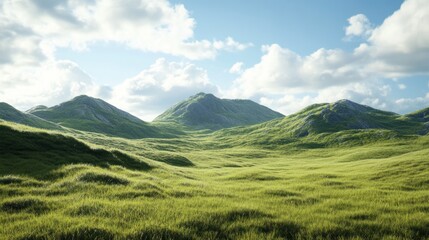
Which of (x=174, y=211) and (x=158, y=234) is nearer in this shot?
(x=158, y=234)

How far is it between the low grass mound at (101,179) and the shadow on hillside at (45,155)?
3.44 metres

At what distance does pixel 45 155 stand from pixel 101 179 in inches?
525

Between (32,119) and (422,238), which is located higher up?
(32,119)

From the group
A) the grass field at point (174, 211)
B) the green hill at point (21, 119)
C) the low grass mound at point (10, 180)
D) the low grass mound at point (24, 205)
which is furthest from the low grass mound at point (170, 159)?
the green hill at point (21, 119)

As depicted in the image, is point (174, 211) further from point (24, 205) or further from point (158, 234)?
point (24, 205)

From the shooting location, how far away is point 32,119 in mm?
164000

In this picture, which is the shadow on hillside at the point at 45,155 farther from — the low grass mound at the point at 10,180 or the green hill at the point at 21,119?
the green hill at the point at 21,119

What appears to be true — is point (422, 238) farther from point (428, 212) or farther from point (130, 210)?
point (130, 210)

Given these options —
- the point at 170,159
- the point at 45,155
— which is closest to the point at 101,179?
the point at 45,155

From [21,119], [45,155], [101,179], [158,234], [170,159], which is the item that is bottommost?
[170,159]

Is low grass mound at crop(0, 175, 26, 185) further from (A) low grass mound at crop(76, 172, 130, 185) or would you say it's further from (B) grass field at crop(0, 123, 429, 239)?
(A) low grass mound at crop(76, 172, 130, 185)

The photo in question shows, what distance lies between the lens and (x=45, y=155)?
31688 millimetres

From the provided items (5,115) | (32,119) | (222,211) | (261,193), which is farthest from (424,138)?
(5,115)

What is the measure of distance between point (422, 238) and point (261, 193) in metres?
11.8
